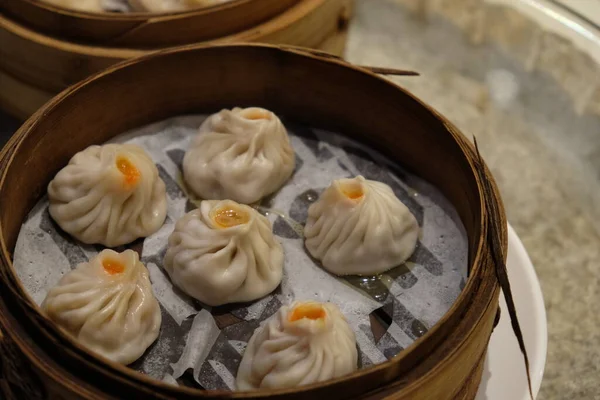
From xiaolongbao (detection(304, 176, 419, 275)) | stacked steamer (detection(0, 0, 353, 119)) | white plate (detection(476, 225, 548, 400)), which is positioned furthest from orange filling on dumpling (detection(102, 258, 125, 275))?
white plate (detection(476, 225, 548, 400))

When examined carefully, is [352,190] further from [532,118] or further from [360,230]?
[532,118]

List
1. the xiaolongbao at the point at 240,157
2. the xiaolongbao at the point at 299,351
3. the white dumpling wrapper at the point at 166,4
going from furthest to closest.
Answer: the white dumpling wrapper at the point at 166,4, the xiaolongbao at the point at 240,157, the xiaolongbao at the point at 299,351

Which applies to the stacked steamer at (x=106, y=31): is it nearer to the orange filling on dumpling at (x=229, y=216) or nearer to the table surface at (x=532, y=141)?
the table surface at (x=532, y=141)

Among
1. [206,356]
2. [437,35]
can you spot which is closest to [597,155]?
[437,35]

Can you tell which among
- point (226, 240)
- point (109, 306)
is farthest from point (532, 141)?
point (109, 306)

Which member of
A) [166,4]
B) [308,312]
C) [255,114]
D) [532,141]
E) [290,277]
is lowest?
[532,141]

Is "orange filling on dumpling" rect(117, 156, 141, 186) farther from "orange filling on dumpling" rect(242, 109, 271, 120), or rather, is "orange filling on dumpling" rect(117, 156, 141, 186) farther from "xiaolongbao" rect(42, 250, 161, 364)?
"orange filling on dumpling" rect(242, 109, 271, 120)

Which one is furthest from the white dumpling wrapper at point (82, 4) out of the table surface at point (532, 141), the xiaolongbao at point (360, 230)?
the xiaolongbao at point (360, 230)
